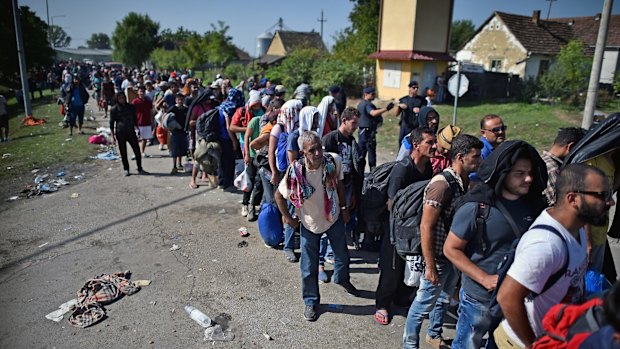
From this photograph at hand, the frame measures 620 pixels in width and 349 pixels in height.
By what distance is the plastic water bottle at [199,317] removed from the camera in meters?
3.90

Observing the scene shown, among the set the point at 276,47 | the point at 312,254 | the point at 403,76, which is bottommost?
the point at 312,254

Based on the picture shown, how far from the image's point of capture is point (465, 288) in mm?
2732

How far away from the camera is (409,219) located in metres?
3.28

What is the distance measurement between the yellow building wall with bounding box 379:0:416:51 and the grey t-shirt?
2122 cm

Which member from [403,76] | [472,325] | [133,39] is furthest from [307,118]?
[133,39]

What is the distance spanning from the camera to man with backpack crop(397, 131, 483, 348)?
2.93 meters

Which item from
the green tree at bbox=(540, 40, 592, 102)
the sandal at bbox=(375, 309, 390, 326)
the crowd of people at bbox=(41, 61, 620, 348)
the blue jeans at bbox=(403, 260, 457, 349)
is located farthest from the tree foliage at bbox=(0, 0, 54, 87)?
the green tree at bbox=(540, 40, 592, 102)

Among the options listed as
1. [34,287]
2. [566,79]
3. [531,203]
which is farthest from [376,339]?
[566,79]

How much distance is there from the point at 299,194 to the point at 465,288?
5.48 ft

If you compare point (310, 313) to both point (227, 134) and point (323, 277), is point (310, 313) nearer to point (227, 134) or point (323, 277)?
point (323, 277)

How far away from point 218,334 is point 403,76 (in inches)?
836

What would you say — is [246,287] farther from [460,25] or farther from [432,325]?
[460,25]

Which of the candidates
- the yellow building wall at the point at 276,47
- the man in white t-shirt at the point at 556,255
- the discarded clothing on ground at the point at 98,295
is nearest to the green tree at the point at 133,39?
the yellow building wall at the point at 276,47

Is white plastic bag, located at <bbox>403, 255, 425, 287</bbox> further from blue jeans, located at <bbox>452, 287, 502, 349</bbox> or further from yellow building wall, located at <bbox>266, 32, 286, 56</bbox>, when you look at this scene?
yellow building wall, located at <bbox>266, 32, 286, 56</bbox>
